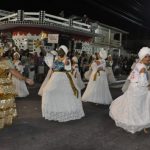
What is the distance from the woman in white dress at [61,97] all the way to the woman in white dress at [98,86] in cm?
265

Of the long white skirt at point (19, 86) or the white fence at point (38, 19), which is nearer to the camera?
the long white skirt at point (19, 86)

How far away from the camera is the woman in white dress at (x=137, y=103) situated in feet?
24.3

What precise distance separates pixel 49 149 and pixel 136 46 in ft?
192

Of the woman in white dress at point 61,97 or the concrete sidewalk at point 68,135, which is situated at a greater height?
the woman in white dress at point 61,97

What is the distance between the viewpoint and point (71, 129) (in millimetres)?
7703

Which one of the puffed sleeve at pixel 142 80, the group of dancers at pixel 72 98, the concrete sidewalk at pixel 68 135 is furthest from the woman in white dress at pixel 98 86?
the puffed sleeve at pixel 142 80

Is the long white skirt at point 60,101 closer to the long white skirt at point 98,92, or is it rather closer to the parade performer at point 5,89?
the parade performer at point 5,89

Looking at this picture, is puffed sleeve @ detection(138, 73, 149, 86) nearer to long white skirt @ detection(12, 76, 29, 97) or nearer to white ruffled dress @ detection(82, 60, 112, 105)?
white ruffled dress @ detection(82, 60, 112, 105)

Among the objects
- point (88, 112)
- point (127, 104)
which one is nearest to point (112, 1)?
point (88, 112)

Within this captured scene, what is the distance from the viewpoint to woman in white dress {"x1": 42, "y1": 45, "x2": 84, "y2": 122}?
8.48m

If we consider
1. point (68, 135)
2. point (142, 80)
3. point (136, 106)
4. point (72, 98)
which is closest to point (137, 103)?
point (136, 106)

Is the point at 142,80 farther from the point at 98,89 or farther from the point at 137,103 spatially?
the point at 98,89

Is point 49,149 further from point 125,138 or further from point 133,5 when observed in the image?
point 133,5

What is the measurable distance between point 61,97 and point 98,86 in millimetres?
3216
